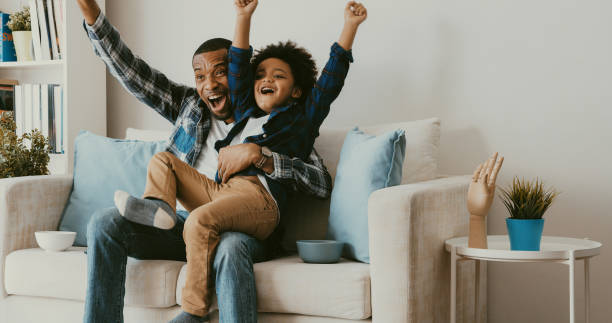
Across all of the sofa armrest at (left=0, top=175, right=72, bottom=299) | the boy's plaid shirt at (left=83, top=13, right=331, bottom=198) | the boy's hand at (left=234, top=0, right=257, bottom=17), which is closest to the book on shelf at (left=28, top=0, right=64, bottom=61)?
the boy's plaid shirt at (left=83, top=13, right=331, bottom=198)

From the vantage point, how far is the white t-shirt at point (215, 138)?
2.06 meters

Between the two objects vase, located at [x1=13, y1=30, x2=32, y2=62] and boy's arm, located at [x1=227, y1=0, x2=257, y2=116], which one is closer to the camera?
boy's arm, located at [x1=227, y1=0, x2=257, y2=116]

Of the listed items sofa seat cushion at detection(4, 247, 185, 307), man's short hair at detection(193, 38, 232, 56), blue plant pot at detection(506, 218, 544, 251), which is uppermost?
man's short hair at detection(193, 38, 232, 56)

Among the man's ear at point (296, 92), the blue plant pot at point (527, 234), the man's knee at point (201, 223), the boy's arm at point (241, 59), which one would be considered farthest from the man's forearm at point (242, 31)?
the blue plant pot at point (527, 234)

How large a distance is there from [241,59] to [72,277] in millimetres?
881

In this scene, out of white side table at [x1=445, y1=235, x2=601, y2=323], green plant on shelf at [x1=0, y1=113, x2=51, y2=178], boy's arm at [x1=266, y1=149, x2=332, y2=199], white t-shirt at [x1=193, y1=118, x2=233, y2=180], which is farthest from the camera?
green plant on shelf at [x1=0, y1=113, x2=51, y2=178]

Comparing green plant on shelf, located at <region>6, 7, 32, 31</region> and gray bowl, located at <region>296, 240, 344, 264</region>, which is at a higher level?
green plant on shelf, located at <region>6, 7, 32, 31</region>

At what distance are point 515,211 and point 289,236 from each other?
765 mm

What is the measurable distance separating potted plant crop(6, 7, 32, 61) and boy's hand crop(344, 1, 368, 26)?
167 cm

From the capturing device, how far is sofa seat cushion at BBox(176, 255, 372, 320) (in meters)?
1.56

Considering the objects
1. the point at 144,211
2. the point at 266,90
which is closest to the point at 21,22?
the point at 266,90

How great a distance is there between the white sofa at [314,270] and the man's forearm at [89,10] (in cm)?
59

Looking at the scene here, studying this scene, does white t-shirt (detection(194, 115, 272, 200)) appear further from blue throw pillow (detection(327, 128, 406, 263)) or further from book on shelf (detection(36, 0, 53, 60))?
book on shelf (detection(36, 0, 53, 60))

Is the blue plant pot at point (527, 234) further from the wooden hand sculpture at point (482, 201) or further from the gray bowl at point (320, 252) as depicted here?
the gray bowl at point (320, 252)
